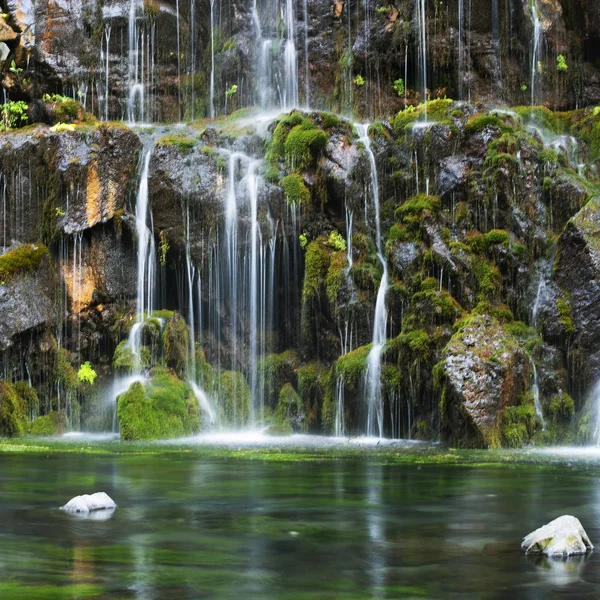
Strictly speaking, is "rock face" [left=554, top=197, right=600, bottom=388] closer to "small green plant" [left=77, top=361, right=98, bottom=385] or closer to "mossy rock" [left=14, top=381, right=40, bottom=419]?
"small green plant" [left=77, top=361, right=98, bottom=385]

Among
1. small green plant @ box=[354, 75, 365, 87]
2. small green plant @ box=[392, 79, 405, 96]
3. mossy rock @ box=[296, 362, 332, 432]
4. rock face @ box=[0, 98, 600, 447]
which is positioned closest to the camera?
rock face @ box=[0, 98, 600, 447]

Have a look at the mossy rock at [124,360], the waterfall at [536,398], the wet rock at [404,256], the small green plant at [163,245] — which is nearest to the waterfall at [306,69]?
the small green plant at [163,245]

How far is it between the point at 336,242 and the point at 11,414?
32.4 feet

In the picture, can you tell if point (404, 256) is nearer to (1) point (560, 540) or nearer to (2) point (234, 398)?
(2) point (234, 398)

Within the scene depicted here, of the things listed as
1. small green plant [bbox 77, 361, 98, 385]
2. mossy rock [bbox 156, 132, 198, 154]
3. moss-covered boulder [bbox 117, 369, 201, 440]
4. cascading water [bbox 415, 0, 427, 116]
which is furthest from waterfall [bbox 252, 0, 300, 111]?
moss-covered boulder [bbox 117, 369, 201, 440]

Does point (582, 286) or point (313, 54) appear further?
point (313, 54)

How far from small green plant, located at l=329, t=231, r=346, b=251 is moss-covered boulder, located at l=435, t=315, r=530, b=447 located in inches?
231

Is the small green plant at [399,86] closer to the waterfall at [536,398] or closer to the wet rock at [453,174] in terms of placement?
the wet rock at [453,174]

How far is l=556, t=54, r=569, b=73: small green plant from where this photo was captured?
106ft

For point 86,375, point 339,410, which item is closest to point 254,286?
point 339,410

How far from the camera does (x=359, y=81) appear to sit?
111ft

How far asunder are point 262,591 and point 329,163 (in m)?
21.2

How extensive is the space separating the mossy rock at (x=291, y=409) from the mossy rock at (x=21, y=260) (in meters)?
7.83

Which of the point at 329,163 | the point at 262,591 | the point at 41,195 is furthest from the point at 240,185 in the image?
the point at 262,591
